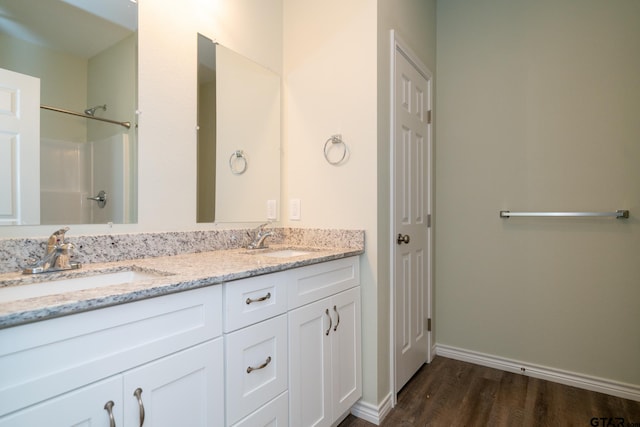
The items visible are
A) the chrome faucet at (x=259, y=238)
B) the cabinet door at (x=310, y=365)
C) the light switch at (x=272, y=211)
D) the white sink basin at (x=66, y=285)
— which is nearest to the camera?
the white sink basin at (x=66, y=285)

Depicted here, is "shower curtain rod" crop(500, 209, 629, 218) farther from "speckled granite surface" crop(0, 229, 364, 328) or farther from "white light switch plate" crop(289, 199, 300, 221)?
"white light switch plate" crop(289, 199, 300, 221)

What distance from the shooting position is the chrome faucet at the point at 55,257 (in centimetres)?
101

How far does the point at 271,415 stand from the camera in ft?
3.81

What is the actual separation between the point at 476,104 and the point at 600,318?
61.9 inches

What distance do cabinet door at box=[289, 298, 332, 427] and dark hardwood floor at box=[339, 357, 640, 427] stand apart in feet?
1.23

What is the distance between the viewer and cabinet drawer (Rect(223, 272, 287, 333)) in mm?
1024

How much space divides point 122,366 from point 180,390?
19 cm

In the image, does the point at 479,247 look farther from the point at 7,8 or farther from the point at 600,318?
the point at 7,8

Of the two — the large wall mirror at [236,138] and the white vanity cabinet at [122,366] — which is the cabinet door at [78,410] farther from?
the large wall mirror at [236,138]

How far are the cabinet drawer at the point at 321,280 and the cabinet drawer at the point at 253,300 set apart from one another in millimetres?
68

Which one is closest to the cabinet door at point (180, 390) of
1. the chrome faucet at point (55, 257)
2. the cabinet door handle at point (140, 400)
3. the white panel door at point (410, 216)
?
the cabinet door handle at point (140, 400)

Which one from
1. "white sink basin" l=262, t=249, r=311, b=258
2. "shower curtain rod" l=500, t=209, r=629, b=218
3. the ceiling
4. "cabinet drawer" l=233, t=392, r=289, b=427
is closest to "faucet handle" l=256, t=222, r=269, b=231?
"white sink basin" l=262, t=249, r=311, b=258

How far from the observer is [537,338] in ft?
6.95

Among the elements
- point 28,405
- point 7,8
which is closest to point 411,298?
point 28,405
